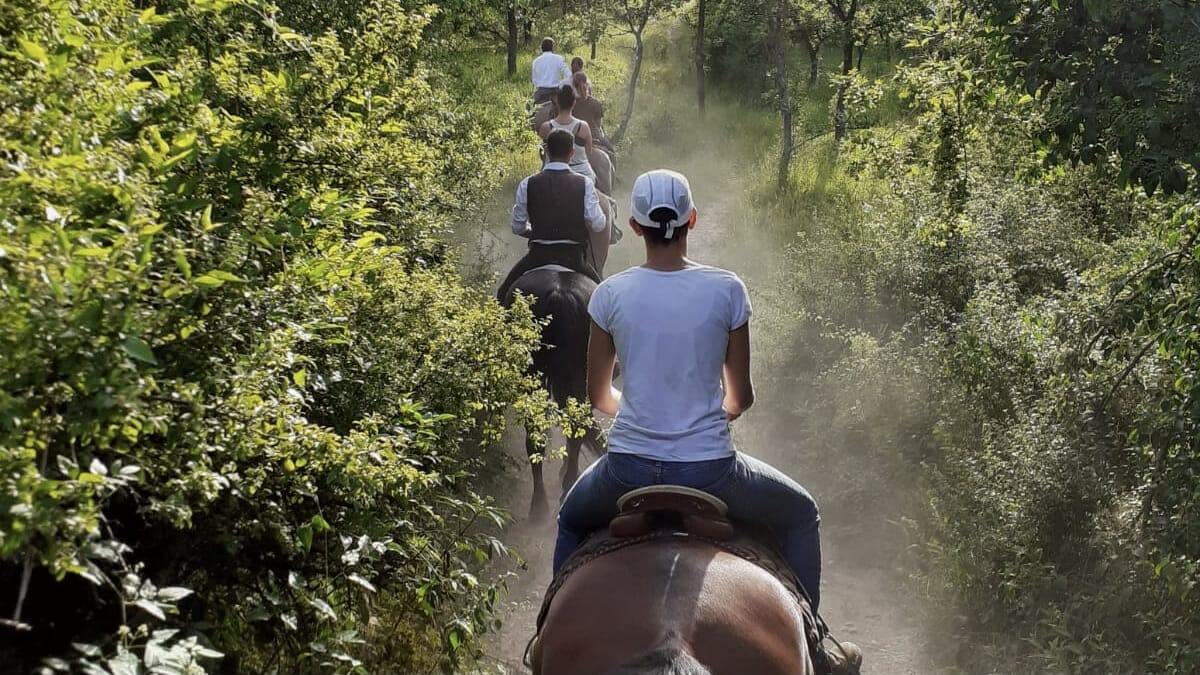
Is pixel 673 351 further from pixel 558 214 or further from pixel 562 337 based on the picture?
pixel 558 214

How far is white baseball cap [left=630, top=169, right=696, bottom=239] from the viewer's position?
345 cm

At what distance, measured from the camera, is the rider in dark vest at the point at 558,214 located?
845cm

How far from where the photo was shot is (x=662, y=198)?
345 centimetres

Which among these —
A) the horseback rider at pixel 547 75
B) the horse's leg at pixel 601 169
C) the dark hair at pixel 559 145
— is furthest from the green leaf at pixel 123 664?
the horseback rider at pixel 547 75

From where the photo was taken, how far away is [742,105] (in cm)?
2238

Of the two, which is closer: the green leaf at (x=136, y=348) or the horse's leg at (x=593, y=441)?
the green leaf at (x=136, y=348)

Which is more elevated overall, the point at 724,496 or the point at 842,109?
the point at 724,496

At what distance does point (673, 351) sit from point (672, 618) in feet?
3.40

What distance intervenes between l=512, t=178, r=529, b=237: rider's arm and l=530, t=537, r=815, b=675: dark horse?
578cm

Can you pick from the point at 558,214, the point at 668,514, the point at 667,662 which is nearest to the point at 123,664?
the point at 667,662

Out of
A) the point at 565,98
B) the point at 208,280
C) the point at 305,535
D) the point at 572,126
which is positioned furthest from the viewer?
the point at 572,126

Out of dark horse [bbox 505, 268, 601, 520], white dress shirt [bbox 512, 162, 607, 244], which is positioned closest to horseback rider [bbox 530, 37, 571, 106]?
white dress shirt [bbox 512, 162, 607, 244]

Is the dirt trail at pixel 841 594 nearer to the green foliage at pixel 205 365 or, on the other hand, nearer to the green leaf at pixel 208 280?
the green foliage at pixel 205 365

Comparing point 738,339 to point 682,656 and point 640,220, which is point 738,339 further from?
point 682,656
